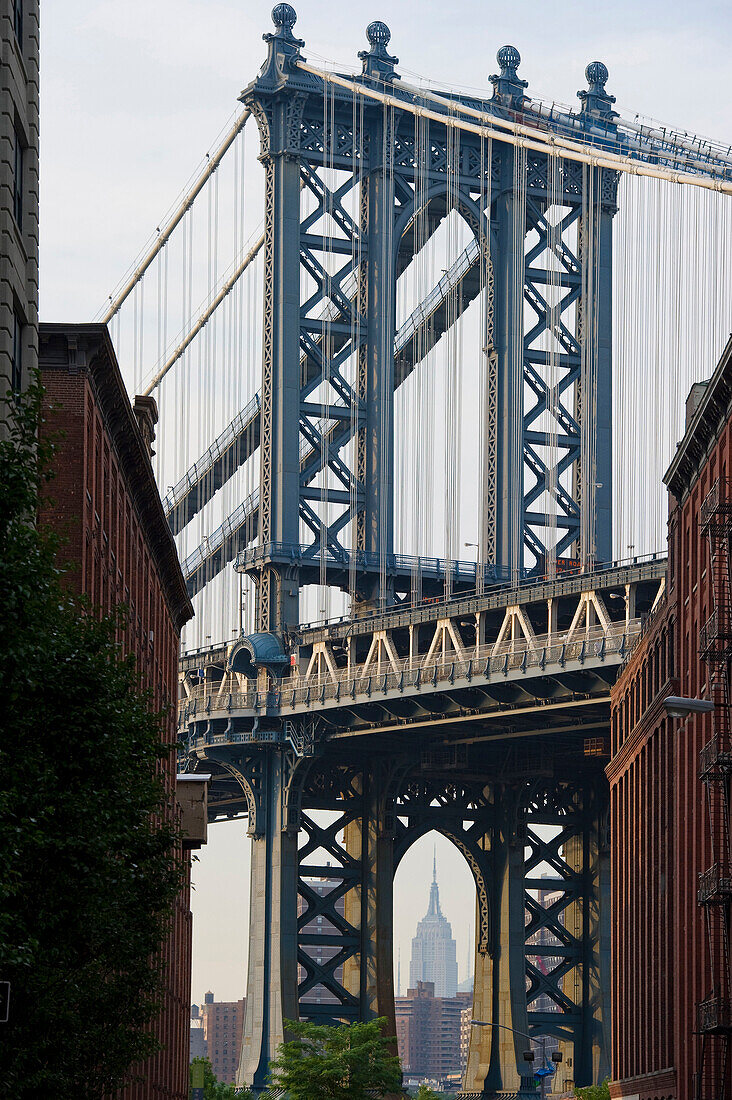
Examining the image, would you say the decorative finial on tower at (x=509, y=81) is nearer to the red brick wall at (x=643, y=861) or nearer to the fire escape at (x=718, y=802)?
the red brick wall at (x=643, y=861)

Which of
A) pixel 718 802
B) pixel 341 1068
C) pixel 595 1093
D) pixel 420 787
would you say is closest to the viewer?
pixel 718 802

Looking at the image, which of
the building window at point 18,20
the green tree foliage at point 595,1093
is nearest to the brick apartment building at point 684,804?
the green tree foliage at point 595,1093

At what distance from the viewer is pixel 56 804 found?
93.4 feet

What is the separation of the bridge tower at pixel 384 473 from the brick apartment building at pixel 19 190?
65197 millimetres

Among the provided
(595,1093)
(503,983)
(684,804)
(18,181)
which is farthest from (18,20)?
(503,983)

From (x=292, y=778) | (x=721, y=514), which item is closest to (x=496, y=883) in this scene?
(x=292, y=778)

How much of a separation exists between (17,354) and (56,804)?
14.8m

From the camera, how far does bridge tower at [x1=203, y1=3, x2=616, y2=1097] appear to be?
363 ft

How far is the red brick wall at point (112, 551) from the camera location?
2020 inches

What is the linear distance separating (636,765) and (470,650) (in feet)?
61.7

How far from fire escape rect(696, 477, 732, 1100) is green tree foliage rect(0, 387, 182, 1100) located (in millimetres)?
25206

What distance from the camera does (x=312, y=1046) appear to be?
307ft

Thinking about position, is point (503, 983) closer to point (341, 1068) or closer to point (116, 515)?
point (341, 1068)

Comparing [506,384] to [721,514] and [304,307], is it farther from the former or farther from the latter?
[721,514]
